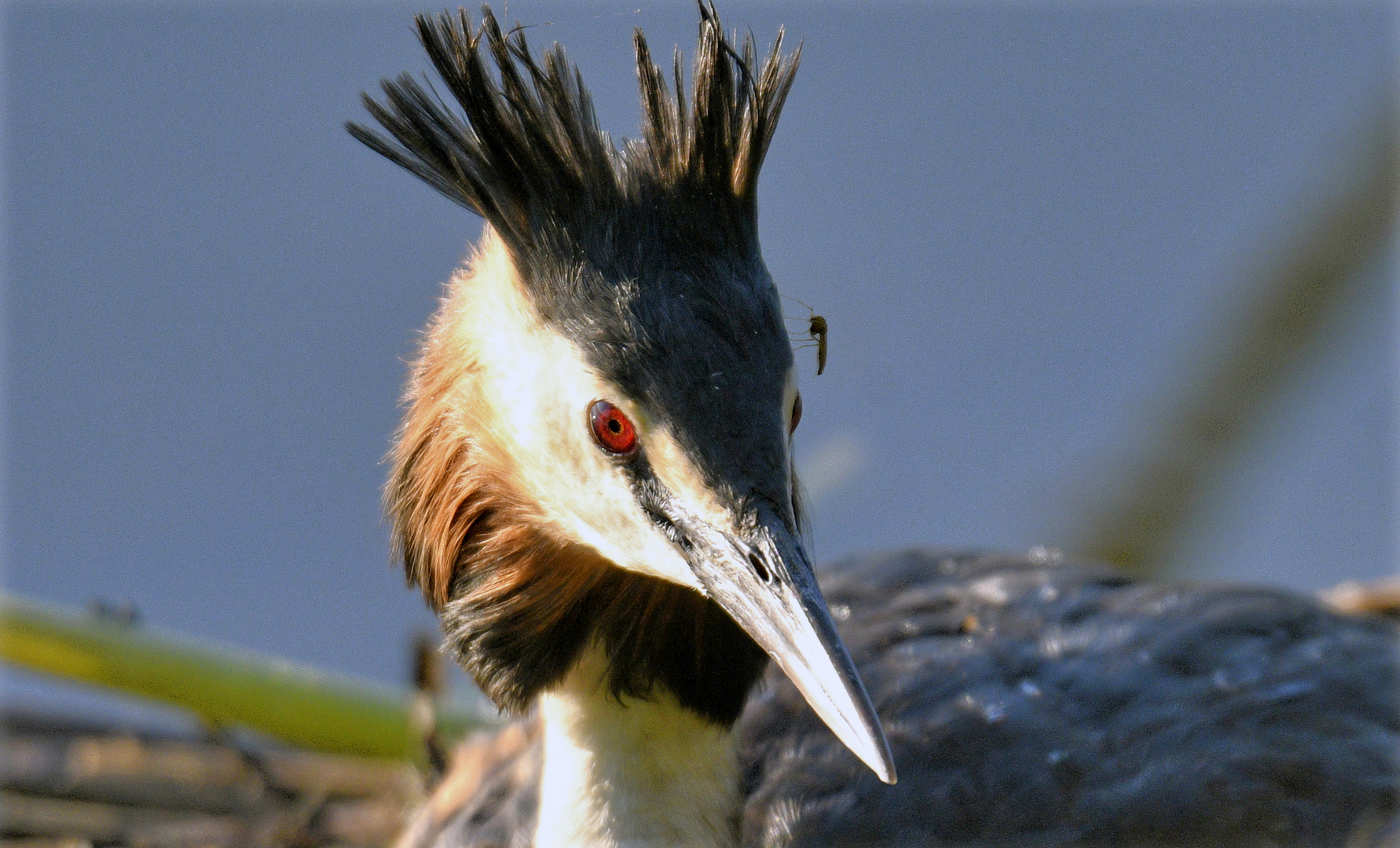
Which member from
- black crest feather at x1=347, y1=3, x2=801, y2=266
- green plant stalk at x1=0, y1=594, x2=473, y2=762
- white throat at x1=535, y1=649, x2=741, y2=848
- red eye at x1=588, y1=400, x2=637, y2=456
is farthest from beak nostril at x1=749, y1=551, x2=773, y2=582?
green plant stalk at x1=0, y1=594, x2=473, y2=762

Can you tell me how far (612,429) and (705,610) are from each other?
409 millimetres

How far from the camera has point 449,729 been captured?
3.84 metres

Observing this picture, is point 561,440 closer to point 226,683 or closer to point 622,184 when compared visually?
point 622,184

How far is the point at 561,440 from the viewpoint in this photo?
2074mm

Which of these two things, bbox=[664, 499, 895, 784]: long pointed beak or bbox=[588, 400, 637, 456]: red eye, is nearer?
bbox=[664, 499, 895, 784]: long pointed beak

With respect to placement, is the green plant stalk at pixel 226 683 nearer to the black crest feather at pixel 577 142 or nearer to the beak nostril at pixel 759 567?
the black crest feather at pixel 577 142

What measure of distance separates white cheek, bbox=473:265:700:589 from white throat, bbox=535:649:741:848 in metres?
0.36

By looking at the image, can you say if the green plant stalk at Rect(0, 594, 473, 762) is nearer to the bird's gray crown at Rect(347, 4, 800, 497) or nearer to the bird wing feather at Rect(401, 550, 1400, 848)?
the bird wing feather at Rect(401, 550, 1400, 848)

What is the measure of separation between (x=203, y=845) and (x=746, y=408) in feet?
7.55

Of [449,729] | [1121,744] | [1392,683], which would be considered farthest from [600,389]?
[449,729]

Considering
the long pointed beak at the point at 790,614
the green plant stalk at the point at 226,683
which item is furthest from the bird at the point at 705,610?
the green plant stalk at the point at 226,683

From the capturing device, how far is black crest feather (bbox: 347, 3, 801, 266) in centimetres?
211

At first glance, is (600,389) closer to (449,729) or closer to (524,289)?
(524,289)

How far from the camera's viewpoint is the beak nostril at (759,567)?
73.7 inches
